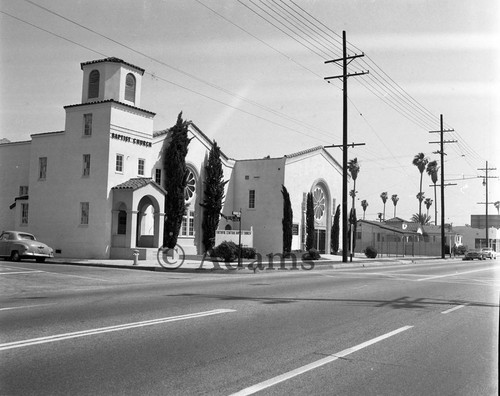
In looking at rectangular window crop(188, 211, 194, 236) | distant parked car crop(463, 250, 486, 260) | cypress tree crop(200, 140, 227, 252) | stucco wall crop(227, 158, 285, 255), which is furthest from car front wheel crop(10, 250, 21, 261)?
distant parked car crop(463, 250, 486, 260)

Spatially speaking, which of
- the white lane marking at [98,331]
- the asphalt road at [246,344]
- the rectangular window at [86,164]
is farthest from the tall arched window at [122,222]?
the white lane marking at [98,331]

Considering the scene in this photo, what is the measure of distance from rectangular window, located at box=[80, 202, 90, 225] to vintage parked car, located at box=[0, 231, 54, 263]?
15.2 ft

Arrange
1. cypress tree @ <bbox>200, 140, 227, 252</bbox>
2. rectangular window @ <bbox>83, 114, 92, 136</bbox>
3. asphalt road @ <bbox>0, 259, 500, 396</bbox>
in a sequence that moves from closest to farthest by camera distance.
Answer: asphalt road @ <bbox>0, 259, 500, 396</bbox>
rectangular window @ <bbox>83, 114, 92, 136</bbox>
cypress tree @ <bbox>200, 140, 227, 252</bbox>

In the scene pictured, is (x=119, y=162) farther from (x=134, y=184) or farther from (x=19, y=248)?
(x=19, y=248)

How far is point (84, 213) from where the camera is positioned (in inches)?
1207

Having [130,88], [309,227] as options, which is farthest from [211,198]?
[130,88]

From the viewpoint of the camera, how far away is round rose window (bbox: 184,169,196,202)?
37.2 meters

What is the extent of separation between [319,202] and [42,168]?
24858mm

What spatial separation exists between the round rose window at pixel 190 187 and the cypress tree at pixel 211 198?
3.15 feet

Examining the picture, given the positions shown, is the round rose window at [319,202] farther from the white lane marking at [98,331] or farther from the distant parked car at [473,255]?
the white lane marking at [98,331]

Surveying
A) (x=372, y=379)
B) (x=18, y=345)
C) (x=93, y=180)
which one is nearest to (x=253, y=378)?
(x=372, y=379)

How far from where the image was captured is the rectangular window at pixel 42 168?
32594 mm

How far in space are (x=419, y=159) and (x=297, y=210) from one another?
62.6 metres

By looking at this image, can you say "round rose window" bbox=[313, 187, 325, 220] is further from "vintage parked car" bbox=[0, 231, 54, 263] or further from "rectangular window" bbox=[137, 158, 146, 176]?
"vintage parked car" bbox=[0, 231, 54, 263]
